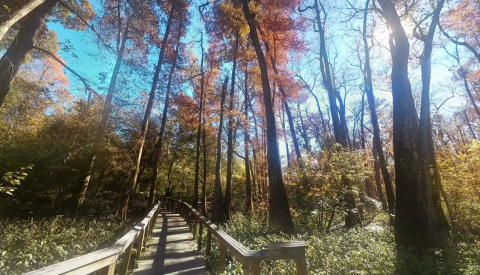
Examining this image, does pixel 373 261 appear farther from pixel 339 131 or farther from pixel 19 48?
pixel 19 48

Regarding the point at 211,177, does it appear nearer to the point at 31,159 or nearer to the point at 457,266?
the point at 31,159

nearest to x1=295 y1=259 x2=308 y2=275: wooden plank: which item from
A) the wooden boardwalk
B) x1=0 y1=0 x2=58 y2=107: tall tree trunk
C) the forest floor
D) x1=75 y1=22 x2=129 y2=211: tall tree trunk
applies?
the wooden boardwalk

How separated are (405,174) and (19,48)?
11428 mm

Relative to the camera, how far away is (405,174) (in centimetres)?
530

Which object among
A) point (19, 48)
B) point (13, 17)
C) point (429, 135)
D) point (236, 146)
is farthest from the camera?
point (236, 146)

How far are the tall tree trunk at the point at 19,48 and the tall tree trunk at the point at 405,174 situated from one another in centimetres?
1045

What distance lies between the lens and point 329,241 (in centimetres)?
510

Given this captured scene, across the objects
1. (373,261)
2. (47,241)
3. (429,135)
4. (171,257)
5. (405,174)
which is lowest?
(171,257)

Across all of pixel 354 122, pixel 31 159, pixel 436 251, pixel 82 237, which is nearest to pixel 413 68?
pixel 354 122

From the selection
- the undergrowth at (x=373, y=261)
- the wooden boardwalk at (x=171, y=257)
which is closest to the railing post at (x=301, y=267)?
the undergrowth at (x=373, y=261)

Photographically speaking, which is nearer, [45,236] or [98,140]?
[45,236]

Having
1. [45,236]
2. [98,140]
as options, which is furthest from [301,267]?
[98,140]

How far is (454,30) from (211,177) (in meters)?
21.8

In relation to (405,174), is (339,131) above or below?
above
